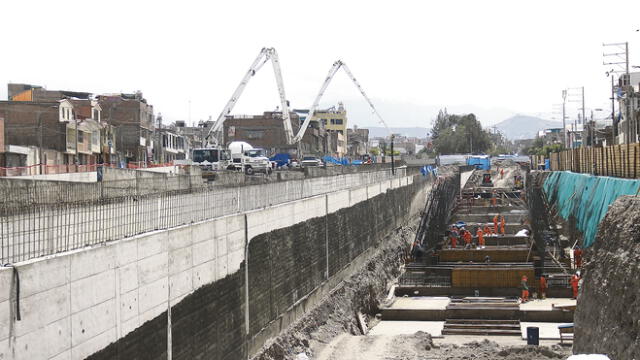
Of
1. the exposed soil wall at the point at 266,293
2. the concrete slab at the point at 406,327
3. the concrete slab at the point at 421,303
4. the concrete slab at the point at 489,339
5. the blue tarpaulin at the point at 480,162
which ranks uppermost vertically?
the blue tarpaulin at the point at 480,162

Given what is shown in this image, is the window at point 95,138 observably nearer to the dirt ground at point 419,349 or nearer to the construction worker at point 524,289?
the construction worker at point 524,289

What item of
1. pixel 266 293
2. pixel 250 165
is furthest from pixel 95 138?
pixel 266 293

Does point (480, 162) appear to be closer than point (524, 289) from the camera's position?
No

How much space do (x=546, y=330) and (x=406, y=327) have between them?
490 cm

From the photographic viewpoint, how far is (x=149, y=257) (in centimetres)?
1234

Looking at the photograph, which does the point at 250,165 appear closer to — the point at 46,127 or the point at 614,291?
the point at 46,127

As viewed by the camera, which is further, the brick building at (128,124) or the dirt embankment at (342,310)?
the brick building at (128,124)

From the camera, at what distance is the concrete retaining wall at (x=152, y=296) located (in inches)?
356

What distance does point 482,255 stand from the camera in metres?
39.0

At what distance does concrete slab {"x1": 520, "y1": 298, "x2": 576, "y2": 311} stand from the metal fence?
12201 millimetres

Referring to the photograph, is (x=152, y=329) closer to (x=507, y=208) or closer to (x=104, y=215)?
(x=104, y=215)

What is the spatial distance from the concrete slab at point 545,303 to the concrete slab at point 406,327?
371 centimetres

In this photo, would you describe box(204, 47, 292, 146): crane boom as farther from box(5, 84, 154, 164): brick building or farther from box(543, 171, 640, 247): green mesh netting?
box(543, 171, 640, 247): green mesh netting

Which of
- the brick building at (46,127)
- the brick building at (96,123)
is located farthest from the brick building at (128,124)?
the brick building at (46,127)
